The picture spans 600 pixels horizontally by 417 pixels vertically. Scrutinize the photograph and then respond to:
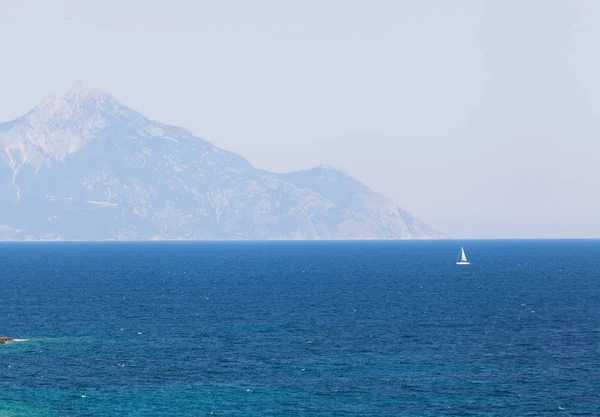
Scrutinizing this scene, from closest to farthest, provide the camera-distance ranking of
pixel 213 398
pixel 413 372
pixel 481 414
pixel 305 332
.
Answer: pixel 481 414 → pixel 213 398 → pixel 413 372 → pixel 305 332

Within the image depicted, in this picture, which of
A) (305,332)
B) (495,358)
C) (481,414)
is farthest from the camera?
(305,332)

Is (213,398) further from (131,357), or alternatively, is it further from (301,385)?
(131,357)

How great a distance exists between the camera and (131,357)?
322 feet

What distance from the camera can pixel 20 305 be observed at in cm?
15425

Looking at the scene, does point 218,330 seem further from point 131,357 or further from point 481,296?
point 481,296

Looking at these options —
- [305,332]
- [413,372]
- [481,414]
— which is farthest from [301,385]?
[305,332]

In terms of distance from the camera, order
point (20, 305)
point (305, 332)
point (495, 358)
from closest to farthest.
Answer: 1. point (495, 358)
2. point (305, 332)
3. point (20, 305)

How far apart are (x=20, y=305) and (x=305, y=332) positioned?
198ft

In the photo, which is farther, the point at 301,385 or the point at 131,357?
the point at 131,357

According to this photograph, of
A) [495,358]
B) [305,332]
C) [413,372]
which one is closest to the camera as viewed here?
[413,372]

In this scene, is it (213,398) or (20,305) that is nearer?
(213,398)

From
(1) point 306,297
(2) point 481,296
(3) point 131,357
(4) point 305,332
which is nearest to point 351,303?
(1) point 306,297

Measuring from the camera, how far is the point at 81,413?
74.8 metres

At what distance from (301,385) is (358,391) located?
19.2ft
